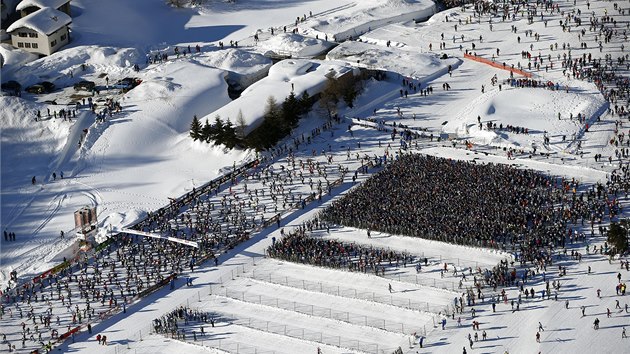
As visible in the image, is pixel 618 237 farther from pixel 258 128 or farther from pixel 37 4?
pixel 37 4

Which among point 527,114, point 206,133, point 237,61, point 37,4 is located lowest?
point 527,114

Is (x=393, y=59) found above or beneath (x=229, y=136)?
above

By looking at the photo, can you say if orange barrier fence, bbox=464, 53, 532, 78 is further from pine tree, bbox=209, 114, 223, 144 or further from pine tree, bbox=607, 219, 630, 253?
pine tree, bbox=607, 219, 630, 253

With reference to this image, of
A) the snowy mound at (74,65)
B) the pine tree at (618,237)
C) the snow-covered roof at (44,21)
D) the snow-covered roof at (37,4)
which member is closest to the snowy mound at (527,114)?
the pine tree at (618,237)

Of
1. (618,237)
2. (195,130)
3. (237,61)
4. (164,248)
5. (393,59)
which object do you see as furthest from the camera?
(393,59)

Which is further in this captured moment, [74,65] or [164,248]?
[74,65]

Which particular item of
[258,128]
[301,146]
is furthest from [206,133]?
[301,146]

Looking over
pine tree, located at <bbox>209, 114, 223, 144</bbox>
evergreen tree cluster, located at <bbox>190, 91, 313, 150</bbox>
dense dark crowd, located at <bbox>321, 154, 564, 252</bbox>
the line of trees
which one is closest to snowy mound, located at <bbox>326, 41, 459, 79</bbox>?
the line of trees
